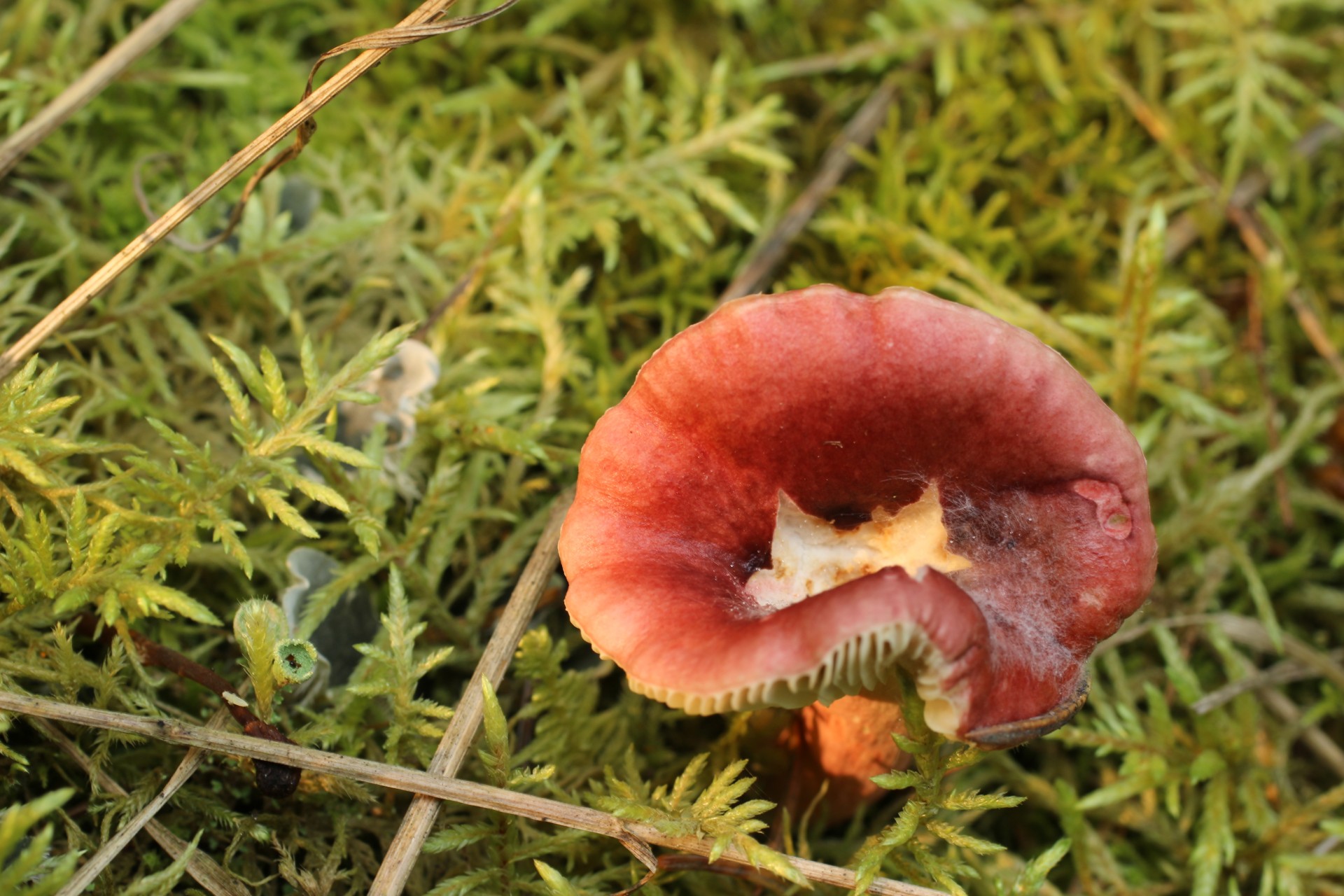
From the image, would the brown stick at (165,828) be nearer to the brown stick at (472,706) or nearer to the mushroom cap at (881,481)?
the brown stick at (472,706)

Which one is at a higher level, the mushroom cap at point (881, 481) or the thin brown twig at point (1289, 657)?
the mushroom cap at point (881, 481)

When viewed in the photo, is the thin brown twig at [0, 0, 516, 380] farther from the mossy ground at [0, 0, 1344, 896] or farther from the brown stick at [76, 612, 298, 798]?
the brown stick at [76, 612, 298, 798]

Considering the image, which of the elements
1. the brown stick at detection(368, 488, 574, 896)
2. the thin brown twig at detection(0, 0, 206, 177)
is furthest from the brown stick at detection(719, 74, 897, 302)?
the thin brown twig at detection(0, 0, 206, 177)

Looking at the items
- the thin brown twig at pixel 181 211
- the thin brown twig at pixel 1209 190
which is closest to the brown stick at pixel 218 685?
the thin brown twig at pixel 181 211

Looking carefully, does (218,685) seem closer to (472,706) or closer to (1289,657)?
(472,706)

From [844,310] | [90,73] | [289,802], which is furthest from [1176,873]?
[90,73]

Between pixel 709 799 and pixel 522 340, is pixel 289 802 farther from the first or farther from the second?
pixel 522 340
